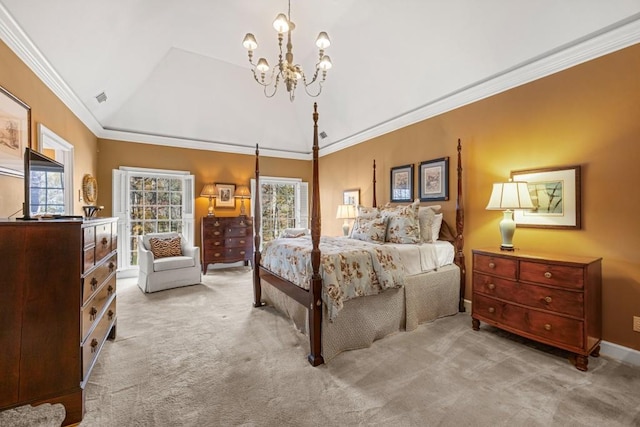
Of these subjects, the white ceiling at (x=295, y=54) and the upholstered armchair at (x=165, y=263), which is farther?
the upholstered armchair at (x=165, y=263)

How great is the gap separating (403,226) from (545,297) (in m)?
1.46

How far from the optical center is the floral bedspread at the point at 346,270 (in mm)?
2363

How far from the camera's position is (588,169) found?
2.54 m

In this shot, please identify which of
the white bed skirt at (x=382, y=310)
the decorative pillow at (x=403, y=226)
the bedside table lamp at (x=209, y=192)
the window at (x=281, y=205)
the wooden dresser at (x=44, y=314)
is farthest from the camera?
the window at (x=281, y=205)

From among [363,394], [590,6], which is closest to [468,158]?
[590,6]

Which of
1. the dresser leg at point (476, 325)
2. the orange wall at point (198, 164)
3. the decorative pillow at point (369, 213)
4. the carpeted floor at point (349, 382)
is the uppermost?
the orange wall at point (198, 164)

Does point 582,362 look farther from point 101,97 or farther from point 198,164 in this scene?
point 198,164

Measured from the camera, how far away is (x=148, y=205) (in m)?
5.50

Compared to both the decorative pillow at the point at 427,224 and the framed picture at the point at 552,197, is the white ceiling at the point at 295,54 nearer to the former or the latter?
the framed picture at the point at 552,197

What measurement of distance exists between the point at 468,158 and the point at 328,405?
314 centimetres

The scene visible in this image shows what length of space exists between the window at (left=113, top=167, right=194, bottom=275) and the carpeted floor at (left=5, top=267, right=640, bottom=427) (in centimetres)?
275

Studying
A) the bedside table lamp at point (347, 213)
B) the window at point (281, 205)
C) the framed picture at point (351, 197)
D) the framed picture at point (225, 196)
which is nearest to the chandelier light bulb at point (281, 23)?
the bedside table lamp at point (347, 213)

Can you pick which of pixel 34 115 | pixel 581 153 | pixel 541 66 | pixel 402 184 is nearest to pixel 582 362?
pixel 581 153

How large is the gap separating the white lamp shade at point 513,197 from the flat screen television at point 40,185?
12.0 ft
